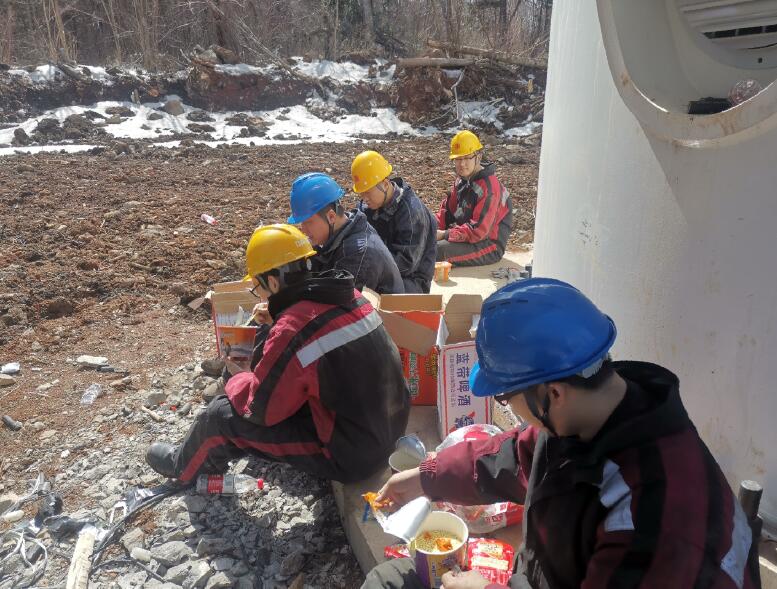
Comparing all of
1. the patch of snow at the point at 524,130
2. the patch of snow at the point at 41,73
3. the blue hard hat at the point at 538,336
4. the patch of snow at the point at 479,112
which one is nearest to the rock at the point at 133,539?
the blue hard hat at the point at 538,336

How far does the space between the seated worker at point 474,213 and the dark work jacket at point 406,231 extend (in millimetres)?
1231

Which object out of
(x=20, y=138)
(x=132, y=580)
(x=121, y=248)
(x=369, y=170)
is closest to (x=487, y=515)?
(x=132, y=580)

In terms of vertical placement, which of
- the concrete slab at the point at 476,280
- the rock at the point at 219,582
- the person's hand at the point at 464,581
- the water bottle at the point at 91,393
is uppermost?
the person's hand at the point at 464,581

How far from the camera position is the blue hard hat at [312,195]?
164 inches

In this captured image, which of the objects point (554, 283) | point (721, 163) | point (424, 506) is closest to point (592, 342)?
point (554, 283)

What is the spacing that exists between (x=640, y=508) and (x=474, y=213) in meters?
5.24

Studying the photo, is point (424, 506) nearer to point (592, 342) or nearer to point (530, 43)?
point (592, 342)

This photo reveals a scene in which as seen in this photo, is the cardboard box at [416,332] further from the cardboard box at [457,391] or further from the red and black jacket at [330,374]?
the red and black jacket at [330,374]

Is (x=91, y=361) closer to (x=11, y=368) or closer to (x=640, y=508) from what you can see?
(x=11, y=368)

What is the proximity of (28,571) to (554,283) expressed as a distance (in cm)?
290

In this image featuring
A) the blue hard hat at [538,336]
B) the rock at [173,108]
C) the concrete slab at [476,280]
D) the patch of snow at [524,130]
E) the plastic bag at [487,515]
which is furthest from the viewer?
the rock at [173,108]

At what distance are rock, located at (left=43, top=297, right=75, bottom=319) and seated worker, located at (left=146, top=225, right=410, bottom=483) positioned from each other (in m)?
3.60

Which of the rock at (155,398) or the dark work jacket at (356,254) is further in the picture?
the rock at (155,398)

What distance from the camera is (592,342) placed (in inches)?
61.1
